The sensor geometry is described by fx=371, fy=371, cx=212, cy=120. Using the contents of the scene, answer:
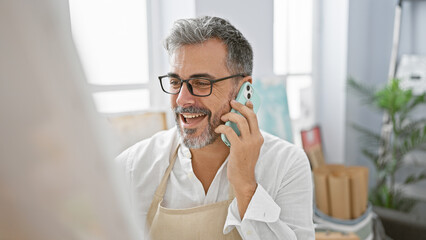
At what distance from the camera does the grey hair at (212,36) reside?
1181 millimetres

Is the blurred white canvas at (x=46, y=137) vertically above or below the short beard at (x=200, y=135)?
above

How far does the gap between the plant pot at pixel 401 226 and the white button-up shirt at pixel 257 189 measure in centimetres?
186

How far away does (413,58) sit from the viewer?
11.4 feet

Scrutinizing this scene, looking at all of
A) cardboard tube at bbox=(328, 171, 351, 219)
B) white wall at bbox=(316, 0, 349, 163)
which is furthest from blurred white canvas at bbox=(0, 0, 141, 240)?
white wall at bbox=(316, 0, 349, 163)

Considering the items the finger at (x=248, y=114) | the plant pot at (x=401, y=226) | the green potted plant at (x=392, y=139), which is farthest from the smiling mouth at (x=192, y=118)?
the green potted plant at (x=392, y=139)

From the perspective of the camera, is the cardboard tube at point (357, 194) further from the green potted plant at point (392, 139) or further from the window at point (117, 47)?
the window at point (117, 47)

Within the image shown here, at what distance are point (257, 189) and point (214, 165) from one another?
284 millimetres

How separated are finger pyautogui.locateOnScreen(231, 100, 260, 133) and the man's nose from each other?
0.13 m

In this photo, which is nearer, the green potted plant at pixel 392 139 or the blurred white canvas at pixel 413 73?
the green potted plant at pixel 392 139

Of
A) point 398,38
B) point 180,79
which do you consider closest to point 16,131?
point 180,79

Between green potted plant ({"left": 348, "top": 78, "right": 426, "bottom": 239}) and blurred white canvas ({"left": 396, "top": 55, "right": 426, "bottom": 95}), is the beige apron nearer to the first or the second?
green potted plant ({"left": 348, "top": 78, "right": 426, "bottom": 239})

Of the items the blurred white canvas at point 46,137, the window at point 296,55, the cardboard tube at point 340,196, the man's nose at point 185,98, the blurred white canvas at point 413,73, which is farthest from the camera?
the blurred white canvas at point 413,73

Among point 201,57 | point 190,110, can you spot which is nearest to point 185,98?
point 190,110

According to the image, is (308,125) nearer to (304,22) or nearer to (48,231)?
(304,22)
